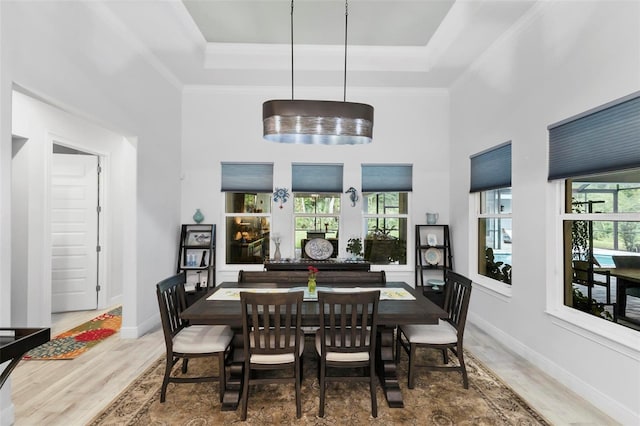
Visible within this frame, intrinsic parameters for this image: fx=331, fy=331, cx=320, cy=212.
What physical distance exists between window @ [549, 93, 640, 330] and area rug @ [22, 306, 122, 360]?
478 centimetres

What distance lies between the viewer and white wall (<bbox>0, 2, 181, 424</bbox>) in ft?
7.19

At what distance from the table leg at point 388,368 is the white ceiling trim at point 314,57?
3270mm

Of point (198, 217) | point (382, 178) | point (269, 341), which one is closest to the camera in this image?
point (269, 341)

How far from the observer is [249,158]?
4941 mm

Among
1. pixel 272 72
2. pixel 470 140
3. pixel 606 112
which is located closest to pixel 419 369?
pixel 606 112

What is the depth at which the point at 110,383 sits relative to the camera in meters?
2.79

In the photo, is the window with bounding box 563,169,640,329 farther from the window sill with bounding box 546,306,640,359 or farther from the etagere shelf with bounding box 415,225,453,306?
the etagere shelf with bounding box 415,225,453,306

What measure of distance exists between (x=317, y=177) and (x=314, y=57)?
64.8 inches

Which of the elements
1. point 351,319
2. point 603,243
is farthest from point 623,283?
point 351,319

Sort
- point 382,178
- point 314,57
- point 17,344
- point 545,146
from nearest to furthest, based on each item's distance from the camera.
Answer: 1. point 17,344
2. point 545,146
3. point 314,57
4. point 382,178

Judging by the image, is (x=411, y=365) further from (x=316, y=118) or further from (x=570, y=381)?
(x=316, y=118)

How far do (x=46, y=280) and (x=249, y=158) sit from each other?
2.92m

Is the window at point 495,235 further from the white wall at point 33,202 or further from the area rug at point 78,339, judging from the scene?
the area rug at point 78,339

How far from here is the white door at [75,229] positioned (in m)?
4.80
